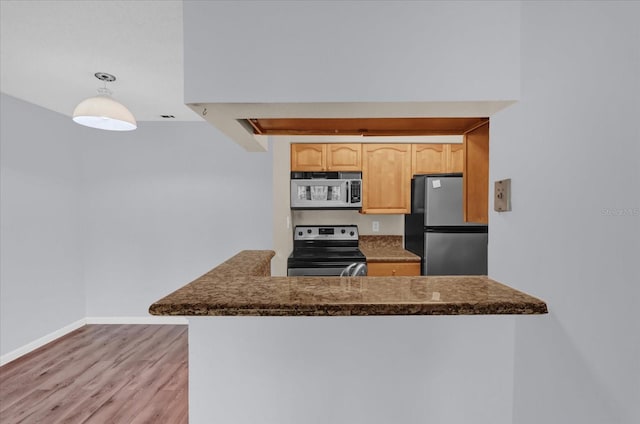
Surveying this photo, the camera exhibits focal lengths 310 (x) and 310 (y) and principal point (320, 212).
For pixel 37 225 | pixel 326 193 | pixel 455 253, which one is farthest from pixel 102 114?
pixel 455 253

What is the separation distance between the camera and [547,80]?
909mm

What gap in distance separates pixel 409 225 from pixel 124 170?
3288mm

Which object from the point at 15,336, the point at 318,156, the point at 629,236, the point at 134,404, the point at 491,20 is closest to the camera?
the point at 629,236

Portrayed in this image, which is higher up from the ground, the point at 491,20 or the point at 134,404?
the point at 491,20

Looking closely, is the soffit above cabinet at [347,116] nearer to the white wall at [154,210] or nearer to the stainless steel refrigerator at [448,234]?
the stainless steel refrigerator at [448,234]

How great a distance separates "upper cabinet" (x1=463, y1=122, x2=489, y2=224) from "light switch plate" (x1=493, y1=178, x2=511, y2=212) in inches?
9.3

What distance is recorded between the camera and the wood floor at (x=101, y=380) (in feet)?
6.64

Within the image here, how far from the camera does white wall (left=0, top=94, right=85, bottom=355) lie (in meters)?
2.72

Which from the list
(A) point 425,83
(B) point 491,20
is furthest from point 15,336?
(B) point 491,20

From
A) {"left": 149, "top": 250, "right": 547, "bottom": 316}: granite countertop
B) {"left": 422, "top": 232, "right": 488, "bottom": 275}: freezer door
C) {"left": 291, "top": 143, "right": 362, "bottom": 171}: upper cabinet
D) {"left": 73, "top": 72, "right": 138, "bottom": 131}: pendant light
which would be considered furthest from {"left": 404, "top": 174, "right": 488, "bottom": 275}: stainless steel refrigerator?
{"left": 73, "top": 72, "right": 138, "bottom": 131}: pendant light

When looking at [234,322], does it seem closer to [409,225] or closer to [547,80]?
[547,80]

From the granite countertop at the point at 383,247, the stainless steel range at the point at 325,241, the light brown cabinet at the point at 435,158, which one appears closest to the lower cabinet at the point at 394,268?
the granite countertop at the point at 383,247

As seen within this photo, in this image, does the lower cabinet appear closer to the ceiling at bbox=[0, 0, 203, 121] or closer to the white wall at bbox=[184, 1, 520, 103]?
the white wall at bbox=[184, 1, 520, 103]

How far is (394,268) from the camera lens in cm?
311
